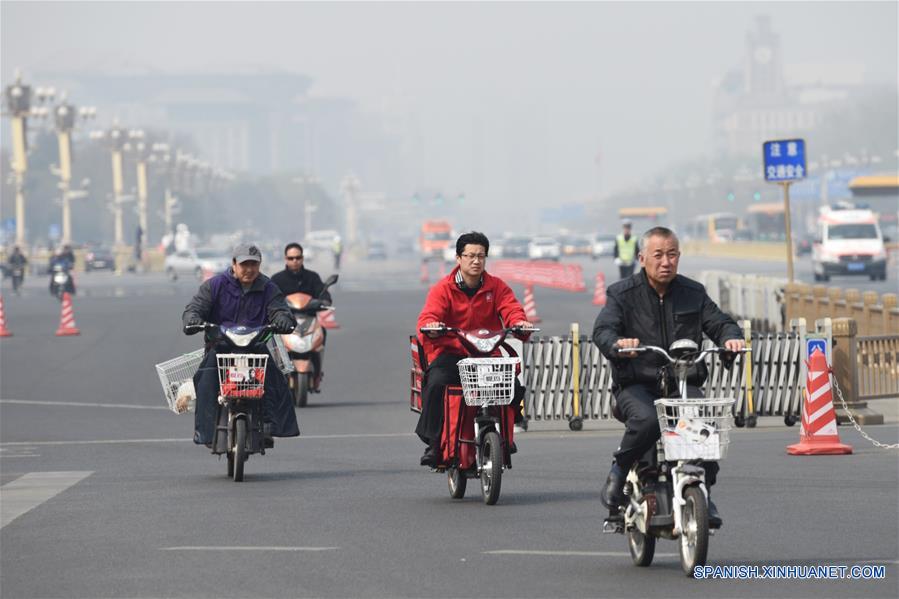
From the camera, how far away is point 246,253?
13.9 meters

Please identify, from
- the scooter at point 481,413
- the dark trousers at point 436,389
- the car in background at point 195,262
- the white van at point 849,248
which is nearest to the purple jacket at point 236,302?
the dark trousers at point 436,389

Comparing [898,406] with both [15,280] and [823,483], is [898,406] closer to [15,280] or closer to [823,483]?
[823,483]

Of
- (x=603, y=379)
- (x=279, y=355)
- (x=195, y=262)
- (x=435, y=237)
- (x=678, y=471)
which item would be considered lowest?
(x=603, y=379)

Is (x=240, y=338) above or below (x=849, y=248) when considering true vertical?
below

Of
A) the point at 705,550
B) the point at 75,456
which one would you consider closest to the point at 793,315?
the point at 75,456

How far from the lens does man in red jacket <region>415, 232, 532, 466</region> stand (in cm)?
1220

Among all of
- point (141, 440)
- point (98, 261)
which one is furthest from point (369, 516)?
point (98, 261)

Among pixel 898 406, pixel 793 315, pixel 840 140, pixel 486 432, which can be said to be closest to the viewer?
pixel 486 432

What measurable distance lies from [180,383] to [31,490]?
4.78 feet

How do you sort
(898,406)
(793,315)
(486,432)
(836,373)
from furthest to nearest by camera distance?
(793,315)
(898,406)
(836,373)
(486,432)

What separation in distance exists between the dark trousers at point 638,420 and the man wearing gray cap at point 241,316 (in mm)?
4880

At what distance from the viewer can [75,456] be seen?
16703mm

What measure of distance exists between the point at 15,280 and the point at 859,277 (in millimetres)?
28466

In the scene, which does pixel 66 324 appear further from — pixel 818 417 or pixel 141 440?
pixel 818 417
